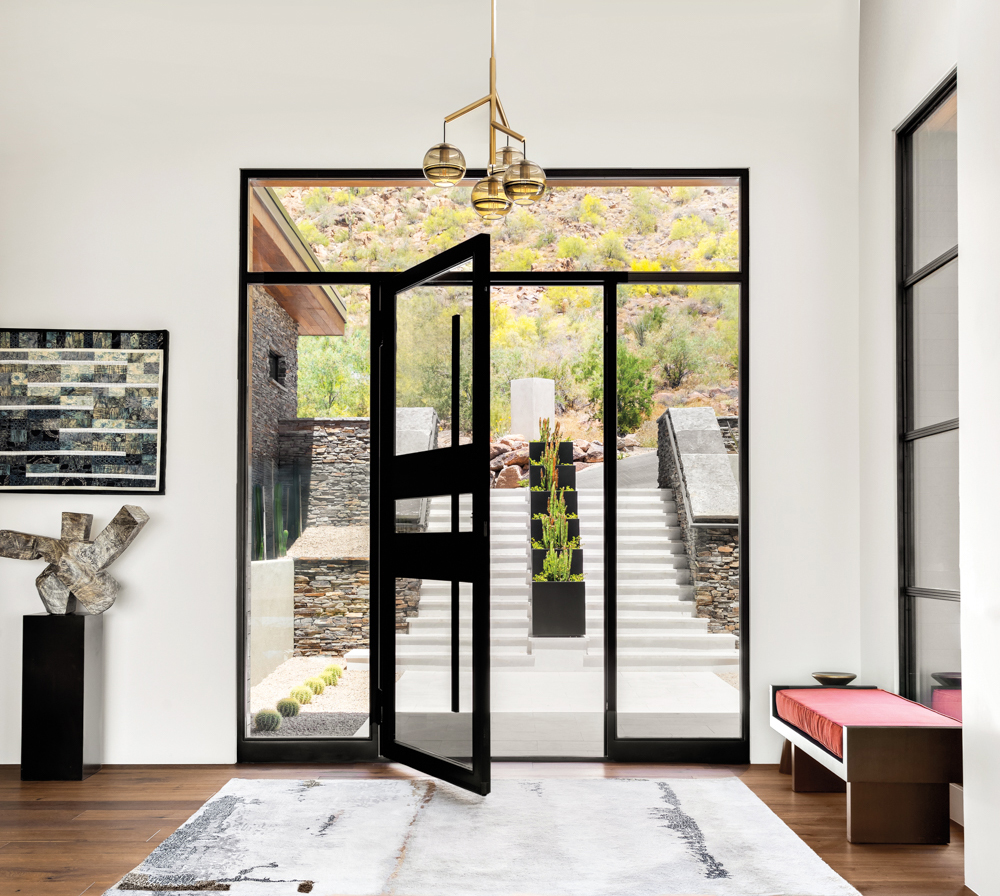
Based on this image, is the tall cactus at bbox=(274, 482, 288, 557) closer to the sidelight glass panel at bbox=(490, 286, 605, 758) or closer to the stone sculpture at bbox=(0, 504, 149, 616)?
the stone sculpture at bbox=(0, 504, 149, 616)

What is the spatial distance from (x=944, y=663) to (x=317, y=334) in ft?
10.9

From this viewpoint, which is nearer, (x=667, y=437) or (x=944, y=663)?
(x=944, y=663)

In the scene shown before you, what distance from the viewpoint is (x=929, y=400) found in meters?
3.89

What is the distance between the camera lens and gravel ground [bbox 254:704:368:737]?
450cm

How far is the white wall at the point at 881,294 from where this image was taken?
4.04 metres

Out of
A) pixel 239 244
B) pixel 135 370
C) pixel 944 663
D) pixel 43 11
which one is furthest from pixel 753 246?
pixel 43 11

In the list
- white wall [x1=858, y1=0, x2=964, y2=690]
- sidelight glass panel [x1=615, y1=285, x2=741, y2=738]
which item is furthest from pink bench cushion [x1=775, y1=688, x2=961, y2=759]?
sidelight glass panel [x1=615, y1=285, x2=741, y2=738]

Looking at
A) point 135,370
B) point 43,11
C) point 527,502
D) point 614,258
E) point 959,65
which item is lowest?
point 527,502

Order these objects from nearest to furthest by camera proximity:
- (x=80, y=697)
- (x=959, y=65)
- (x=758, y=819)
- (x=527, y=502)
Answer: (x=959, y=65) → (x=758, y=819) → (x=80, y=697) → (x=527, y=502)

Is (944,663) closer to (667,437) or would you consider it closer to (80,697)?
(667,437)

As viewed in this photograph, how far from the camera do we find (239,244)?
14.9 ft

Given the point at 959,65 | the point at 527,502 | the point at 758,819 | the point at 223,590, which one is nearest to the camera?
the point at 959,65

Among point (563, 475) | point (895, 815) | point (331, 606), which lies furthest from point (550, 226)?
point (895, 815)

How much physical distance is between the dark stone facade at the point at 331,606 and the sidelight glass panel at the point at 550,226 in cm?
156
